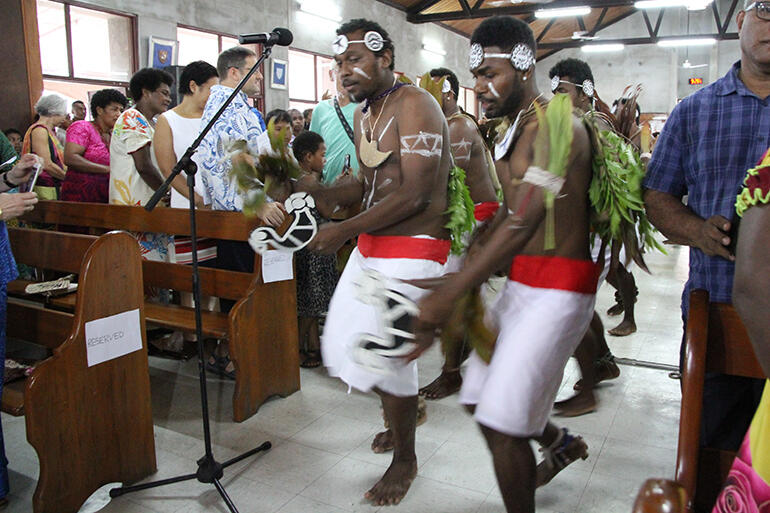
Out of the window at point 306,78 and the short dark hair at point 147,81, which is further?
the window at point 306,78

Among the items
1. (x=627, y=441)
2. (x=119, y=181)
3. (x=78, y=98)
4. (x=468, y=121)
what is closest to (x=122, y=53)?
(x=78, y=98)

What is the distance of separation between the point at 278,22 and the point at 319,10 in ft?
3.98

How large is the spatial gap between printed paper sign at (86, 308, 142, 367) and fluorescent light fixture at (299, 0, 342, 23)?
9684 millimetres

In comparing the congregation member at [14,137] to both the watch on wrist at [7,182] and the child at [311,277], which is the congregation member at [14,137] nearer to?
the child at [311,277]

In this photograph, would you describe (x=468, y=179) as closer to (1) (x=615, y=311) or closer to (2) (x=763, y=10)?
(2) (x=763, y=10)

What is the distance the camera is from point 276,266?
10.8 ft

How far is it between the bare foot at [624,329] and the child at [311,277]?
2.17 metres

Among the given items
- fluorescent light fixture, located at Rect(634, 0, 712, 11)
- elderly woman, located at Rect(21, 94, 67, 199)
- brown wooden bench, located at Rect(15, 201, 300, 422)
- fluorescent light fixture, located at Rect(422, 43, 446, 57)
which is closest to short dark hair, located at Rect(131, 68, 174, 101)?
brown wooden bench, located at Rect(15, 201, 300, 422)

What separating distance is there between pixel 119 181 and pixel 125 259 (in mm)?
1875

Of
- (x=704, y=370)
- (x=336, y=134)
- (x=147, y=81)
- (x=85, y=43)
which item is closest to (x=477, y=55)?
(x=704, y=370)

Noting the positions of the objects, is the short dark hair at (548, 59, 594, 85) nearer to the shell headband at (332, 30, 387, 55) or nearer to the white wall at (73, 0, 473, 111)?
the shell headband at (332, 30, 387, 55)

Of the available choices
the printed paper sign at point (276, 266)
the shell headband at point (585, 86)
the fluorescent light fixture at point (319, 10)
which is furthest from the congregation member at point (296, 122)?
the fluorescent light fixture at point (319, 10)

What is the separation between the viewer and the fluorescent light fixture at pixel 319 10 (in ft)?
36.2

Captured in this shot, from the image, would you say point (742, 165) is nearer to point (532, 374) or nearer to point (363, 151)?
point (532, 374)
